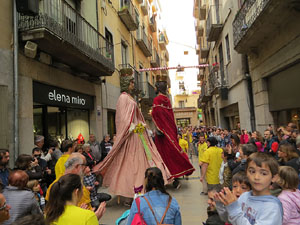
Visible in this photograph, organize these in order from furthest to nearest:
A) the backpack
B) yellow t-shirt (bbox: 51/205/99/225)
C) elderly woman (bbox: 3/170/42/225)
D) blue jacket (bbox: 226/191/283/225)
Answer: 1. elderly woman (bbox: 3/170/42/225)
2. the backpack
3. yellow t-shirt (bbox: 51/205/99/225)
4. blue jacket (bbox: 226/191/283/225)

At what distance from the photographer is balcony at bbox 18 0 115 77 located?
5.43m

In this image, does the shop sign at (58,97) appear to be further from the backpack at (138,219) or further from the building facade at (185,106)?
the building facade at (185,106)

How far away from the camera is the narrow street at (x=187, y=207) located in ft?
12.0

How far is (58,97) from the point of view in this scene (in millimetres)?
6957

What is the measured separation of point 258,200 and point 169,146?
351 centimetres

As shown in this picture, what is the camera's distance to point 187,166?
5.09m

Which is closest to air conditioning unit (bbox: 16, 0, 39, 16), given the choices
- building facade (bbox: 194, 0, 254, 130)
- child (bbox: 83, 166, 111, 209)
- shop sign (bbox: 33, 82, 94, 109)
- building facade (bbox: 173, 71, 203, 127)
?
shop sign (bbox: 33, 82, 94, 109)

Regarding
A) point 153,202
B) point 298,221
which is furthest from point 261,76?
point 153,202

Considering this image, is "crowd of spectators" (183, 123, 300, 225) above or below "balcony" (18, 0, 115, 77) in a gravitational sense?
below

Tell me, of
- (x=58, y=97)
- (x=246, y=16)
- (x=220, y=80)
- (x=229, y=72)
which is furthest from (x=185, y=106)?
(x=58, y=97)

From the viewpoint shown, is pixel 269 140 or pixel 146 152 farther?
pixel 269 140

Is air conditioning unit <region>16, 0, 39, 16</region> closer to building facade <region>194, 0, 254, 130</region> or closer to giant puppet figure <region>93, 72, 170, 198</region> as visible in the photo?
giant puppet figure <region>93, 72, 170, 198</region>

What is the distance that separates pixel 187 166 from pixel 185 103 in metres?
40.2

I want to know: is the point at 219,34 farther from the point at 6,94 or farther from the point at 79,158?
the point at 79,158
